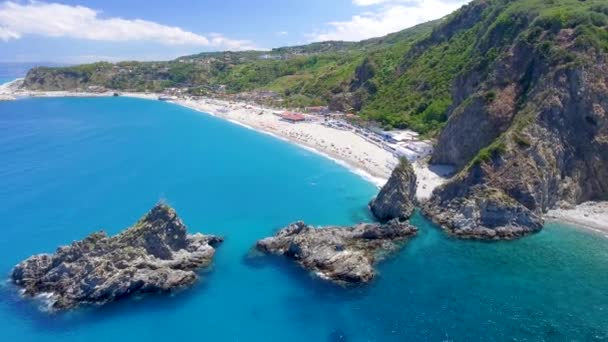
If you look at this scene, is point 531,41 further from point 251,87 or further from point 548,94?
point 251,87

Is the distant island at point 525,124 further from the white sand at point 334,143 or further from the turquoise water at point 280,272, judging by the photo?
the white sand at point 334,143

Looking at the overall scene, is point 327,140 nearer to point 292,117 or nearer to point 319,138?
point 319,138

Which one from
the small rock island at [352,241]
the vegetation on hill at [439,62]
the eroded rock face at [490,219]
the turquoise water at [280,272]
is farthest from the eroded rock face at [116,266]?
the vegetation on hill at [439,62]


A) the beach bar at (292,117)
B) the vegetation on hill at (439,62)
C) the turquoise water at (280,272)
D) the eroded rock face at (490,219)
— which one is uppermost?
the vegetation on hill at (439,62)

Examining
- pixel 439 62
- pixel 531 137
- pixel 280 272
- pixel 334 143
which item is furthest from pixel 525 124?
pixel 439 62

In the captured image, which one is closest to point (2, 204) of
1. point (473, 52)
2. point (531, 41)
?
point (531, 41)

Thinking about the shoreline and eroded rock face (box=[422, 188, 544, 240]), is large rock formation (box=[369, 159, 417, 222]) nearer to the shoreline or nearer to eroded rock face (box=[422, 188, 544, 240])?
eroded rock face (box=[422, 188, 544, 240])
